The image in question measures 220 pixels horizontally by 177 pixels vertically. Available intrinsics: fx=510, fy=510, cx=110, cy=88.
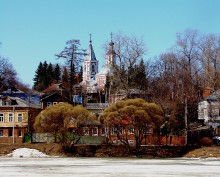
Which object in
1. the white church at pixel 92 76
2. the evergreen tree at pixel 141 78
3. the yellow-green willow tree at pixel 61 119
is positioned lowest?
the yellow-green willow tree at pixel 61 119

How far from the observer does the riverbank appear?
67375 mm

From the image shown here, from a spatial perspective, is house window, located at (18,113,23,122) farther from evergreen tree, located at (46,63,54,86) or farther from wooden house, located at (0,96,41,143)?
evergreen tree, located at (46,63,54,86)

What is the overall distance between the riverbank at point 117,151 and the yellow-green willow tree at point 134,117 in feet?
5.16

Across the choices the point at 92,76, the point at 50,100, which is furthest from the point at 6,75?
the point at 92,76

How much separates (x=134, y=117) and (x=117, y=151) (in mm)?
5784

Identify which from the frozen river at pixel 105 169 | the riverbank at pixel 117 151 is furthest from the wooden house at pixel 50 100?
the frozen river at pixel 105 169

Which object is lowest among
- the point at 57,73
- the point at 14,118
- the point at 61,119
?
the point at 61,119

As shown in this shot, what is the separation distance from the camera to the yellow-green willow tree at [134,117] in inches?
2596

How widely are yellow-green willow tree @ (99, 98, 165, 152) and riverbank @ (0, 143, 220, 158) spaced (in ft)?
5.16

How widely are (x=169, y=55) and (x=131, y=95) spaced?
18.4 metres

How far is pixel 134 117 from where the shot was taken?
6594 cm

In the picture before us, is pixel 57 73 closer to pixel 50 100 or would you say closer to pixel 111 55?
pixel 50 100

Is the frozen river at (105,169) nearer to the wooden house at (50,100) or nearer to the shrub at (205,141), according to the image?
the shrub at (205,141)

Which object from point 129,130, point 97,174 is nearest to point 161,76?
point 129,130
